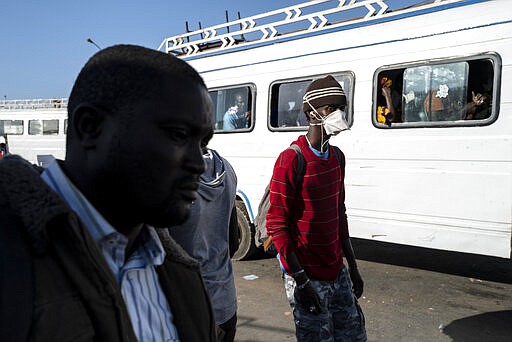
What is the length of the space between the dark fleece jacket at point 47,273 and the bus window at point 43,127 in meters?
16.7

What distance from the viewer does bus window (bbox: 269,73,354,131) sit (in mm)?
6598

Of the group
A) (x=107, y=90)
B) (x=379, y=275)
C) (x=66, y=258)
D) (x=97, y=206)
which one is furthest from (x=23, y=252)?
(x=379, y=275)

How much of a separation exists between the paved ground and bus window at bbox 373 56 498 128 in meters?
2.01

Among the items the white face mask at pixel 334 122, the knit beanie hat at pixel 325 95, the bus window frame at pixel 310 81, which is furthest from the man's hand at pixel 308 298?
the bus window frame at pixel 310 81

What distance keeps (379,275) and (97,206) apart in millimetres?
5975

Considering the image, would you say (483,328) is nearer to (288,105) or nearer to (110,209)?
(288,105)

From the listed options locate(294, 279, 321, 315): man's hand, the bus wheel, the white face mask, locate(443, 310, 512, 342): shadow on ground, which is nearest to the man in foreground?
locate(294, 279, 321, 315): man's hand

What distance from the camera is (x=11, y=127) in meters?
17.5

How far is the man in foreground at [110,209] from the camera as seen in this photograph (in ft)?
2.64

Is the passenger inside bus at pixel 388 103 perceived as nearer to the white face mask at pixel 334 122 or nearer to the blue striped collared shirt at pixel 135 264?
the white face mask at pixel 334 122

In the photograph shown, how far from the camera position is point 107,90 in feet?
3.16

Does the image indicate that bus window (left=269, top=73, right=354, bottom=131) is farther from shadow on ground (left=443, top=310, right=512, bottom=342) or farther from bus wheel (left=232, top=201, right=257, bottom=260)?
shadow on ground (left=443, top=310, right=512, bottom=342)

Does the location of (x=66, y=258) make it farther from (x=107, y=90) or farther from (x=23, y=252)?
(x=107, y=90)

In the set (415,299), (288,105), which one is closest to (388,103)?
(288,105)
